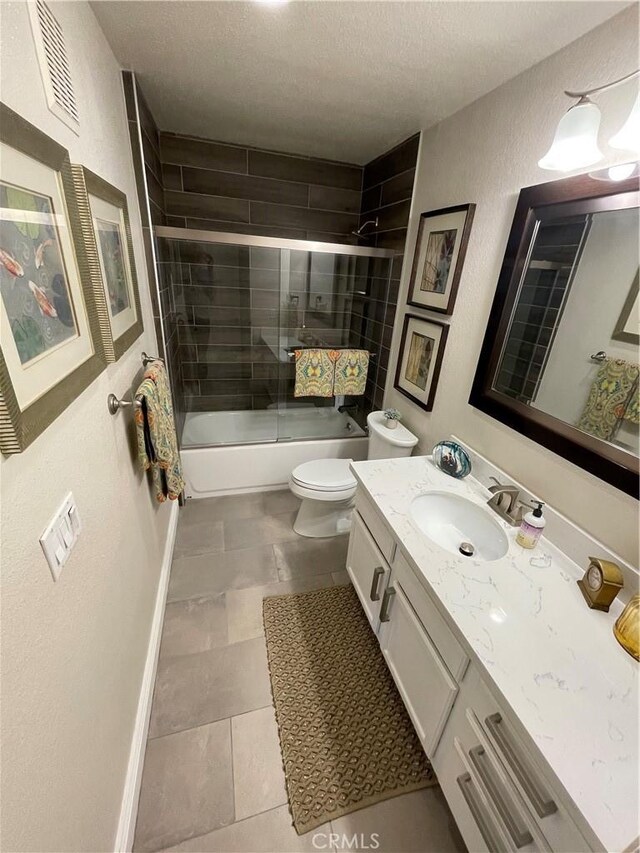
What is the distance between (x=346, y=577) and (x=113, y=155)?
2231 mm

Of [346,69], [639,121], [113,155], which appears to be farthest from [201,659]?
[346,69]

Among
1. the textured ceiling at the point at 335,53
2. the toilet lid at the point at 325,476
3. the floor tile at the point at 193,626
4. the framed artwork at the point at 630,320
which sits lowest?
the floor tile at the point at 193,626

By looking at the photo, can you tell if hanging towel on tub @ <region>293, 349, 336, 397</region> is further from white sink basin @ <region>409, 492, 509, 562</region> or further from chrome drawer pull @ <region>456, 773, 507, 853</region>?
chrome drawer pull @ <region>456, 773, 507, 853</region>

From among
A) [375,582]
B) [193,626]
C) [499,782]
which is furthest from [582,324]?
[193,626]

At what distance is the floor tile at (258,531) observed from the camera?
2174 millimetres

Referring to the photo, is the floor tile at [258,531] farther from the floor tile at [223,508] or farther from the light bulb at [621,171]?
the light bulb at [621,171]

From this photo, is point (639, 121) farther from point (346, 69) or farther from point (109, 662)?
point (109, 662)

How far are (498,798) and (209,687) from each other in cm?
110

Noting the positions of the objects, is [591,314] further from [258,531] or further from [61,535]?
[258,531]

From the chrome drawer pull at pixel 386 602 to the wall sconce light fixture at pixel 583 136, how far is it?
57.2 inches

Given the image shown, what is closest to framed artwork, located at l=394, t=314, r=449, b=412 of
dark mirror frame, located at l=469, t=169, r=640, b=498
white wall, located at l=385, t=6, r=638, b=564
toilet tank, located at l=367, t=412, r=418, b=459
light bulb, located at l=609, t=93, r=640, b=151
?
white wall, located at l=385, t=6, r=638, b=564

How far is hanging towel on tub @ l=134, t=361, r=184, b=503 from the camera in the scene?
127 cm

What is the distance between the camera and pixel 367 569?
1554 mm

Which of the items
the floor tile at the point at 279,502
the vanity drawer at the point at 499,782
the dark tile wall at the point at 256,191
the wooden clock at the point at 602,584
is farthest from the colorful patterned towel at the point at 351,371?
the vanity drawer at the point at 499,782
